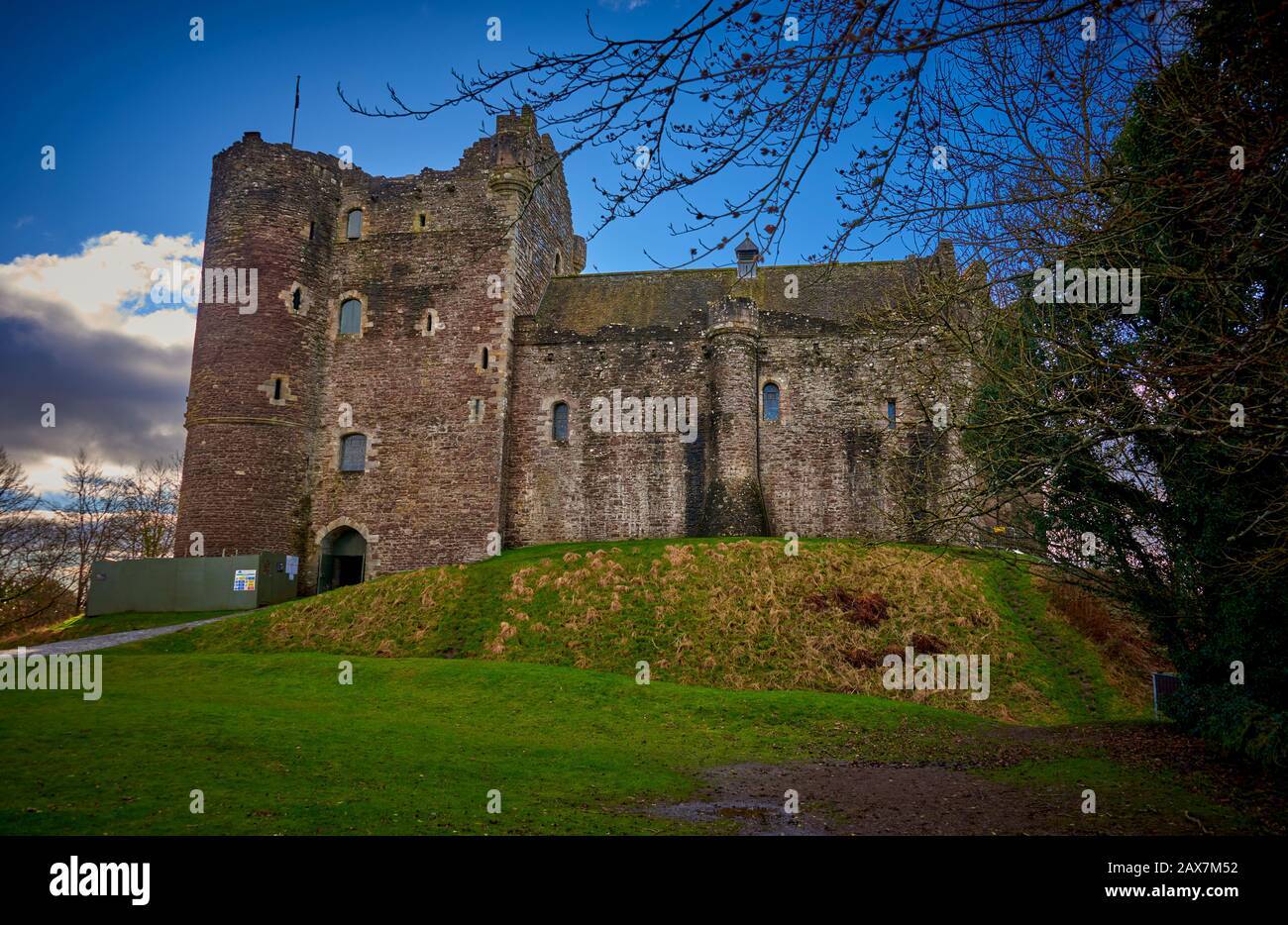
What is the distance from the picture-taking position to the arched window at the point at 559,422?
93.1 ft

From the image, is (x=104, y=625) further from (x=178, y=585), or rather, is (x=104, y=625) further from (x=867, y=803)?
(x=867, y=803)

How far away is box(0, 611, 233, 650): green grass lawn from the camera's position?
883 inches

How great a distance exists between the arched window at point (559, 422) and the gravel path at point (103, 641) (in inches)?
473

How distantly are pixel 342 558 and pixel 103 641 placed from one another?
887 cm

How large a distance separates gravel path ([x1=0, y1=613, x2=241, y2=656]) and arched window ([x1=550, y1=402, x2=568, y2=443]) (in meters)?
12.0

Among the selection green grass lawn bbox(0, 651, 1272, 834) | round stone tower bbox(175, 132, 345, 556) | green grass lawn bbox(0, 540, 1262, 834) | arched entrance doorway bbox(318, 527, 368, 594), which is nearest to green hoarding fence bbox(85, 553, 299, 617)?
green grass lawn bbox(0, 540, 1262, 834)

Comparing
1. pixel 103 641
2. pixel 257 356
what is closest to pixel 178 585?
pixel 103 641

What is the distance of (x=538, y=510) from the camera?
27.9 metres

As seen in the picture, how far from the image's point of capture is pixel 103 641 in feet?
67.5

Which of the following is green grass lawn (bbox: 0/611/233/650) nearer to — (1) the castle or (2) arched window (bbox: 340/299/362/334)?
(1) the castle

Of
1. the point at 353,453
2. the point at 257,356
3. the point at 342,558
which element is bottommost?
the point at 342,558

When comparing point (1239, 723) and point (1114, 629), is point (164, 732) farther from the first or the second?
point (1114, 629)

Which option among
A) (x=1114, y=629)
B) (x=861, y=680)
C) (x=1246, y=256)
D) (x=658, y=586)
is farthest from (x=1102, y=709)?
(x=1246, y=256)
